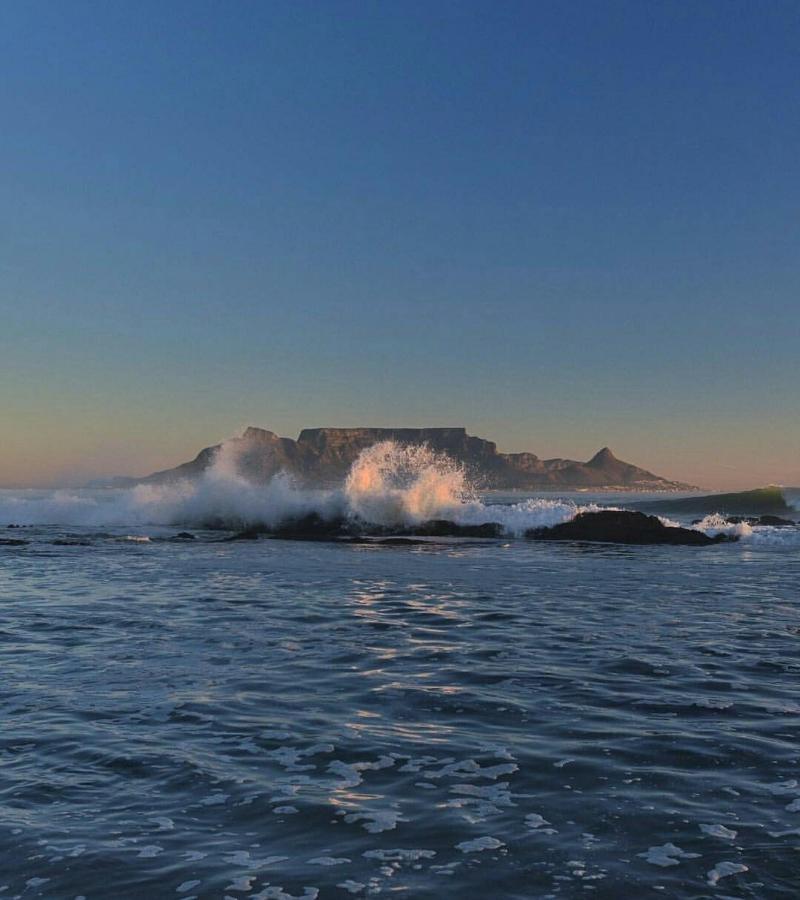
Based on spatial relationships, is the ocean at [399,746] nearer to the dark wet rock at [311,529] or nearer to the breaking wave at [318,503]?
the dark wet rock at [311,529]

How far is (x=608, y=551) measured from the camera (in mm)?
28922

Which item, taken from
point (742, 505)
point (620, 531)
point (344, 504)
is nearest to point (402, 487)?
point (344, 504)

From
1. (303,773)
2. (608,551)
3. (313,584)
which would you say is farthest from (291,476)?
(303,773)

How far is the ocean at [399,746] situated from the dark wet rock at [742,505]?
52161 millimetres

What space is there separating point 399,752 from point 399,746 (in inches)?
5.7

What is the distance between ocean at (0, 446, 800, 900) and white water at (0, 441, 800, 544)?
2047cm

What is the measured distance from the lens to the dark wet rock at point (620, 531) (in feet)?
106

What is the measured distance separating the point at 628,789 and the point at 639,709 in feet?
7.26

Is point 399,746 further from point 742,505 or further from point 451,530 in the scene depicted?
point 742,505

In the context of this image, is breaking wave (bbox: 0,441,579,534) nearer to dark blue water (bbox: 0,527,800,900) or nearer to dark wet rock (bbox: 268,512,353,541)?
dark wet rock (bbox: 268,512,353,541)

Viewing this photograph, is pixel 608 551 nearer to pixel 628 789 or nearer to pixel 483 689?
pixel 483 689

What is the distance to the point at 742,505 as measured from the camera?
69.4m

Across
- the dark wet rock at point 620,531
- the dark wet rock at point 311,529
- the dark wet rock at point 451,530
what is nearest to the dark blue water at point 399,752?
the dark wet rock at point 620,531

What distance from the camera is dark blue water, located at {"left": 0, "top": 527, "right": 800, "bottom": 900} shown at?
4.60 meters
